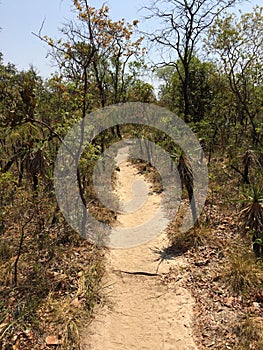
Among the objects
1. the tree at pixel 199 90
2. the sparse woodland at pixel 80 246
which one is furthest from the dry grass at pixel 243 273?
the tree at pixel 199 90

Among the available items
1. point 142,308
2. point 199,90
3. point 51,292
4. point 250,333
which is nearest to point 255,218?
point 250,333

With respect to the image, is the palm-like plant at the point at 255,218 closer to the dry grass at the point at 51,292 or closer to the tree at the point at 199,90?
the dry grass at the point at 51,292

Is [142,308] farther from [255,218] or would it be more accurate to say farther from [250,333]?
[255,218]

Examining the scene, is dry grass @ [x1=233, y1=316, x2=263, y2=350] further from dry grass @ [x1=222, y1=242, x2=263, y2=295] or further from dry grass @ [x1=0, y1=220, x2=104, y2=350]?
dry grass @ [x1=0, y1=220, x2=104, y2=350]

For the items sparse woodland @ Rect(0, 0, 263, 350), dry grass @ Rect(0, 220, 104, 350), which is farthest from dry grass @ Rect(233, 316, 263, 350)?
dry grass @ Rect(0, 220, 104, 350)

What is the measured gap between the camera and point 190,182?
19.7ft

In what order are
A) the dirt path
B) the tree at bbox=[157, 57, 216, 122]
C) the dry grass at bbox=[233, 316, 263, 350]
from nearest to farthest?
1. the dry grass at bbox=[233, 316, 263, 350]
2. the dirt path
3. the tree at bbox=[157, 57, 216, 122]

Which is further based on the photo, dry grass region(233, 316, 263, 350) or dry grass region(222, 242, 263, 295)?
dry grass region(222, 242, 263, 295)

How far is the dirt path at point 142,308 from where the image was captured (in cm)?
378

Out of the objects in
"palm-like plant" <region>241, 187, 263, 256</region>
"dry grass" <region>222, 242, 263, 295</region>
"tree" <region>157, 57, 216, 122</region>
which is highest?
"tree" <region>157, 57, 216, 122</region>

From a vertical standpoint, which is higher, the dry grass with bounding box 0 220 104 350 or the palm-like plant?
the palm-like plant

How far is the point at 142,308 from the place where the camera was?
4359mm

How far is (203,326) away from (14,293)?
9.57 feet

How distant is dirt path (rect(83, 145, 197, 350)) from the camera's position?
3775mm
